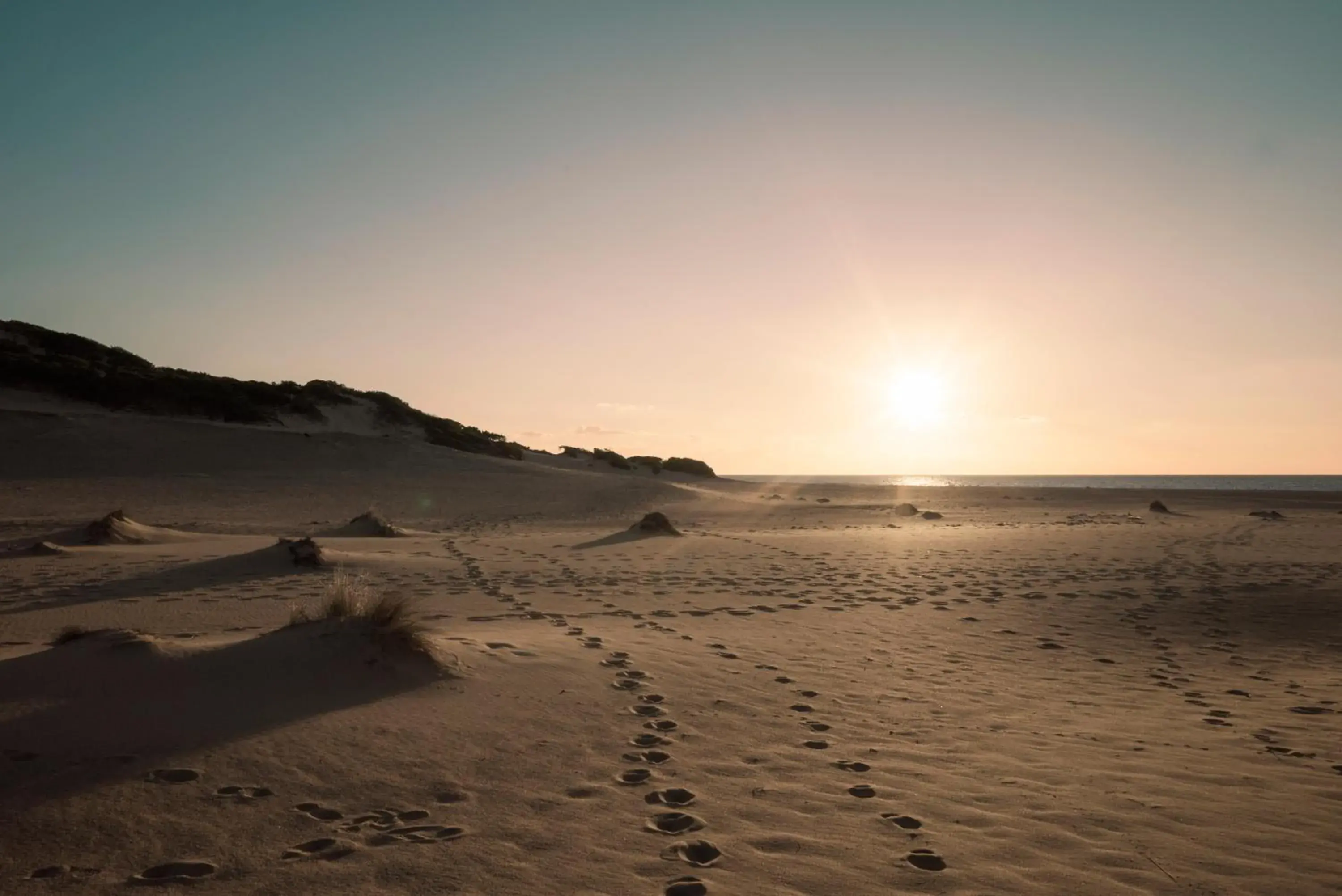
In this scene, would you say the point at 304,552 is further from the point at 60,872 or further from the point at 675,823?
the point at 675,823

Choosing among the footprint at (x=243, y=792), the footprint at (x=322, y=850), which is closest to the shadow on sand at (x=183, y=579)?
the footprint at (x=243, y=792)

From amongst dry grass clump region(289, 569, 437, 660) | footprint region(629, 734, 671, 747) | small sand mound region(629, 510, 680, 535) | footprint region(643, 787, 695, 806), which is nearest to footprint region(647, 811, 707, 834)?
footprint region(643, 787, 695, 806)

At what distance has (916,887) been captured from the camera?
326 cm

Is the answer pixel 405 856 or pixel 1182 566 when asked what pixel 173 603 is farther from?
pixel 1182 566

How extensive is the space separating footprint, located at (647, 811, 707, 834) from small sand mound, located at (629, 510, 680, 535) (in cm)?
1479

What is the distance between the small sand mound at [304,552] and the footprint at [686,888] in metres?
10.5

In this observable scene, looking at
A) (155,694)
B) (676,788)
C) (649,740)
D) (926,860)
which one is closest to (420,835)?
(676,788)

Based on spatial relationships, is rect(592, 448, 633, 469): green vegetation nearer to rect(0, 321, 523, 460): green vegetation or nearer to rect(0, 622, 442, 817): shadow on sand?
rect(0, 321, 523, 460): green vegetation

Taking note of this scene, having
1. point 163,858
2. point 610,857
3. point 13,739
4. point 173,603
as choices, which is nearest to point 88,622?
point 173,603

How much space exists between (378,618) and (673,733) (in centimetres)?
235

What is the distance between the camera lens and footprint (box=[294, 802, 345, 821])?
3713mm

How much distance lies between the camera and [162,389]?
33.8 m

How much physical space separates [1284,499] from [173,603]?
4200 centimetres

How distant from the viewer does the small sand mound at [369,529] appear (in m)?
17.9
